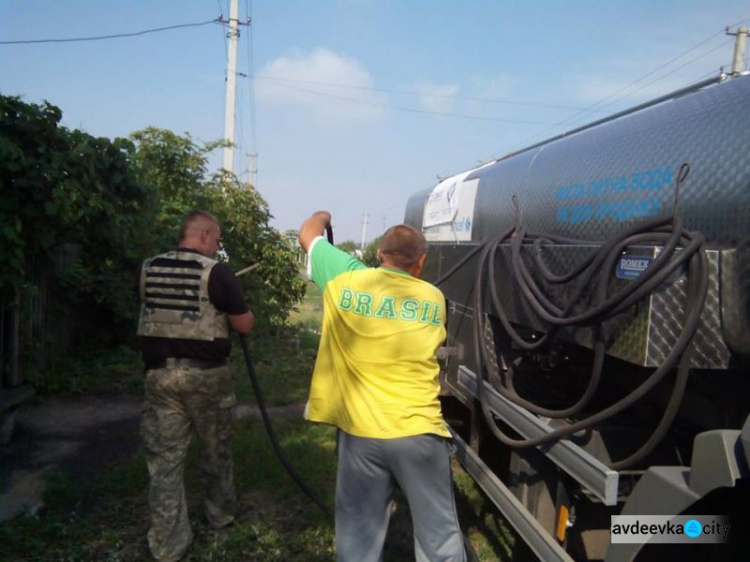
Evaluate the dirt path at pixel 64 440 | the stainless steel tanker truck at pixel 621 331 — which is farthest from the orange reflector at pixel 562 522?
the dirt path at pixel 64 440

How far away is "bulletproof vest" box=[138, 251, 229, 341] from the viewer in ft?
11.2

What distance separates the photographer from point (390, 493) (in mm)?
2535

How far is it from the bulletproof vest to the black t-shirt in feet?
0.10

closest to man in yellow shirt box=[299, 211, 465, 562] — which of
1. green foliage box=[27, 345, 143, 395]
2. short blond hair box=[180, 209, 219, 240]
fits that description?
short blond hair box=[180, 209, 219, 240]

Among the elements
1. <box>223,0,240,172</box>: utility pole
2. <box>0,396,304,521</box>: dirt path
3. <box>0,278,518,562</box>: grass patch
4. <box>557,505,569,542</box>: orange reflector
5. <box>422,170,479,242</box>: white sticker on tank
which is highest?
<box>223,0,240,172</box>: utility pole

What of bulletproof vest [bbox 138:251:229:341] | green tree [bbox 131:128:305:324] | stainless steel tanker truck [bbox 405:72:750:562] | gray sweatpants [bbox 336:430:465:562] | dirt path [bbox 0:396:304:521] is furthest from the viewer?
green tree [bbox 131:128:305:324]

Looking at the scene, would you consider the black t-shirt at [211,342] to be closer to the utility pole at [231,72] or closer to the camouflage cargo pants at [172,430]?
the camouflage cargo pants at [172,430]

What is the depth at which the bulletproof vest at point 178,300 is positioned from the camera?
3428 mm

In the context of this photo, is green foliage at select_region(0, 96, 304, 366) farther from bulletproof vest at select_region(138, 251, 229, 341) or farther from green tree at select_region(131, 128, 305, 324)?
bulletproof vest at select_region(138, 251, 229, 341)

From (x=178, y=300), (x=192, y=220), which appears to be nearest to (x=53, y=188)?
(x=192, y=220)

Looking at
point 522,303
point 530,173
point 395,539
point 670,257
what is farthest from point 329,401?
point 530,173

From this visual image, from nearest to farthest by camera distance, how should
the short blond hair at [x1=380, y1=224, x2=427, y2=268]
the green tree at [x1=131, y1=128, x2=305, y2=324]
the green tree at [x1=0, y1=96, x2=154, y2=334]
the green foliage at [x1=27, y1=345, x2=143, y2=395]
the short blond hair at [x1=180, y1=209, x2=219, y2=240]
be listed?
1. the short blond hair at [x1=380, y1=224, x2=427, y2=268]
2. the short blond hair at [x1=180, y1=209, x2=219, y2=240]
3. the green tree at [x1=0, y1=96, x2=154, y2=334]
4. the green foliage at [x1=27, y1=345, x2=143, y2=395]
5. the green tree at [x1=131, y1=128, x2=305, y2=324]

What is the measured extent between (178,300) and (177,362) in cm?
36

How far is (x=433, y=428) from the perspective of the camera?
8.00 ft
